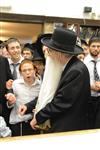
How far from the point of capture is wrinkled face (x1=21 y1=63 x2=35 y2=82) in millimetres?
3230

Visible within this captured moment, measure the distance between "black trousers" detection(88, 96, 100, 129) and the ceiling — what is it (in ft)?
17.4

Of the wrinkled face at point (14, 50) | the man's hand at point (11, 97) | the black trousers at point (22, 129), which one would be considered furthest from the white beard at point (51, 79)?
the wrinkled face at point (14, 50)

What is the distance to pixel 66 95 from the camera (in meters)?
2.49

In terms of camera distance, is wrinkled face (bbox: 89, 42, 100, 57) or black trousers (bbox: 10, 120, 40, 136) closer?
black trousers (bbox: 10, 120, 40, 136)

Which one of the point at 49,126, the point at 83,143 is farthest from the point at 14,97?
the point at 83,143

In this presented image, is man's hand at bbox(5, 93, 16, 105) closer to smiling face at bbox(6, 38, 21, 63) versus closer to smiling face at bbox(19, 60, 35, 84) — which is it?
smiling face at bbox(19, 60, 35, 84)

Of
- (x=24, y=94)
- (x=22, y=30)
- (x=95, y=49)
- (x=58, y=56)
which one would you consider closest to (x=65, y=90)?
(x=58, y=56)

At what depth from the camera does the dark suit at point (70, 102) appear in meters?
2.49

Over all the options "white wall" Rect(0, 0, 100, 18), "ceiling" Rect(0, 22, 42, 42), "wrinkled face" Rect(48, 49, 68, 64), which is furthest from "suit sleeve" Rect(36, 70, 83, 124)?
"ceiling" Rect(0, 22, 42, 42)

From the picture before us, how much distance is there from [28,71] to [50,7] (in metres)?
5.23

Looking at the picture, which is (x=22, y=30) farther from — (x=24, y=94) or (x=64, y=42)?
(x=64, y=42)

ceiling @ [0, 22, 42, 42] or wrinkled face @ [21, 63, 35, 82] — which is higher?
wrinkled face @ [21, 63, 35, 82]

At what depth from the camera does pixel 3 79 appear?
3.30 m

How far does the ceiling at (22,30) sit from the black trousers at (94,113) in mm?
5301
